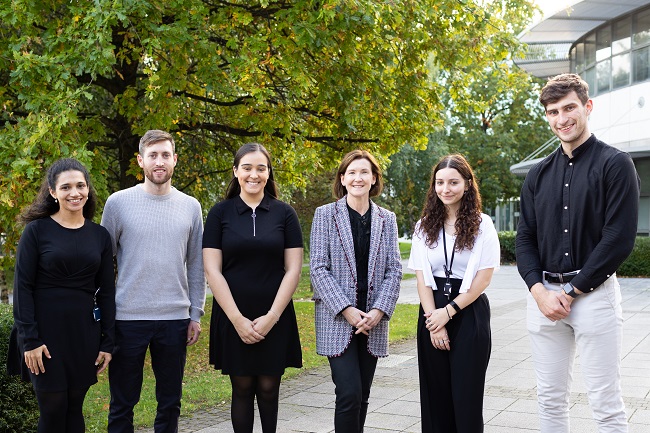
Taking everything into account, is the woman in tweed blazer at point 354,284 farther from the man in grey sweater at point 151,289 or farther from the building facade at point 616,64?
the building facade at point 616,64

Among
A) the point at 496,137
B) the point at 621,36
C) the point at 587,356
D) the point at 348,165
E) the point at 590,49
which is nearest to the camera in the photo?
the point at 587,356

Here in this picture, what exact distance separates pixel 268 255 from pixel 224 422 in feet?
7.56

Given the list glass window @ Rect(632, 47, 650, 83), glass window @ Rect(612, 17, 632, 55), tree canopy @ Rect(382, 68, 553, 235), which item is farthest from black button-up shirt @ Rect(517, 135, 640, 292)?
tree canopy @ Rect(382, 68, 553, 235)

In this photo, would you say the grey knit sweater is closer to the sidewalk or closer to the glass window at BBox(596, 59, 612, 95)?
the sidewalk

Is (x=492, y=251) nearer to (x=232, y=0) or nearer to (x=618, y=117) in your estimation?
(x=232, y=0)

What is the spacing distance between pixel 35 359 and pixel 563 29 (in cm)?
2590

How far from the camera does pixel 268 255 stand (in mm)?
4328

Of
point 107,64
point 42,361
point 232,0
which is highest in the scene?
point 232,0

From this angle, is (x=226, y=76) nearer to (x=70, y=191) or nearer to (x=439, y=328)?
(x=70, y=191)

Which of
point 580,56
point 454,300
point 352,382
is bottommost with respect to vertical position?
point 352,382

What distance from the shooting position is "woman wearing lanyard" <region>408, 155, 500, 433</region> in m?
4.09

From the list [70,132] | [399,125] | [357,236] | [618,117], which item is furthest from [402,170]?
[357,236]

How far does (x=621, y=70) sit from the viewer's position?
24.7m

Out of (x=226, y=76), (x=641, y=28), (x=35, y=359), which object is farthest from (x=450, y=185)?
(x=641, y=28)
